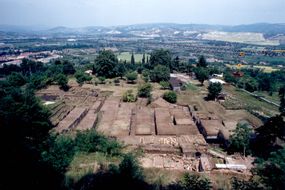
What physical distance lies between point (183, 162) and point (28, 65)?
51.6m

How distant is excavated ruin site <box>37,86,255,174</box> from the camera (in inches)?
728

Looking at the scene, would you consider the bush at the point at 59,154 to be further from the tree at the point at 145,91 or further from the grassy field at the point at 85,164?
the tree at the point at 145,91

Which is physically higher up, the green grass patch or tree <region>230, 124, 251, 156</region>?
tree <region>230, 124, 251, 156</region>

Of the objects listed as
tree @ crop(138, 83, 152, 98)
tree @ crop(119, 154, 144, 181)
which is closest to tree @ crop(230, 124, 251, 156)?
tree @ crop(119, 154, 144, 181)

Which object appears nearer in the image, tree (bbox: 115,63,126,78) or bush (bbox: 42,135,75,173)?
bush (bbox: 42,135,75,173)

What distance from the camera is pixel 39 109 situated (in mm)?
20609

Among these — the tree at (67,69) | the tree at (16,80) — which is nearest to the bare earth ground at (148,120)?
the tree at (16,80)

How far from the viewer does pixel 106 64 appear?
45.5 m

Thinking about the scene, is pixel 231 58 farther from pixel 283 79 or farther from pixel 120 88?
pixel 120 88

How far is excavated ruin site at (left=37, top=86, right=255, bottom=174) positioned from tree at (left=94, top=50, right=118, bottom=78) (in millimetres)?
8048

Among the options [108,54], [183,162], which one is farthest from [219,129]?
[108,54]

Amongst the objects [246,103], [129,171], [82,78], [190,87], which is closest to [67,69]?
[82,78]

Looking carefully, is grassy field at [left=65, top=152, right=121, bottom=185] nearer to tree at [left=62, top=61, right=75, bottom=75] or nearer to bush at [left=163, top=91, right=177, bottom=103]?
bush at [left=163, top=91, right=177, bottom=103]

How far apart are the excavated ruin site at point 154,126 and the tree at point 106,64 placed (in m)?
8.05
